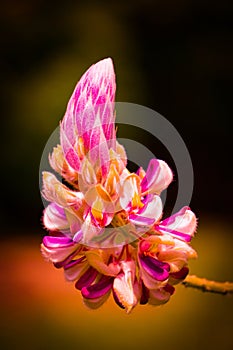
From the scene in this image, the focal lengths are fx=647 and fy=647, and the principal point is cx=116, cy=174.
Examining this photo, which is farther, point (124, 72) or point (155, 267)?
point (124, 72)

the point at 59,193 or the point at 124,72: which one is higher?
the point at 124,72

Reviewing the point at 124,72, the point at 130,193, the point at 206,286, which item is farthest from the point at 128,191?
the point at 124,72

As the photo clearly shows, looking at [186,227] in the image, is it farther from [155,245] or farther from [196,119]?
[196,119]

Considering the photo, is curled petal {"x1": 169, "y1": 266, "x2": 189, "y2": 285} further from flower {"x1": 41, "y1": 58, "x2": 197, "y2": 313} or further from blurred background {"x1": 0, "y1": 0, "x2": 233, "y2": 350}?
blurred background {"x1": 0, "y1": 0, "x2": 233, "y2": 350}

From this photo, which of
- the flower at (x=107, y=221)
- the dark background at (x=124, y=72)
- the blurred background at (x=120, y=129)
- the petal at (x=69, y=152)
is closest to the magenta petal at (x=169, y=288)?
the flower at (x=107, y=221)

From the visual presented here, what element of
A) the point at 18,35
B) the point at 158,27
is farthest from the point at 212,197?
the point at 18,35

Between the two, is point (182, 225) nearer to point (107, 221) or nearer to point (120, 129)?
point (107, 221)

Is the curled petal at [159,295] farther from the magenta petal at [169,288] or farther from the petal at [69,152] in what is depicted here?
the petal at [69,152]
